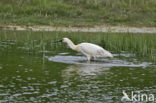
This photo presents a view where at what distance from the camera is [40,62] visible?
53.1 ft

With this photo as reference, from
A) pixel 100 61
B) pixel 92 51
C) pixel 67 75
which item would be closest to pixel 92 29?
pixel 100 61

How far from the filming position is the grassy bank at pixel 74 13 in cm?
A: 3030

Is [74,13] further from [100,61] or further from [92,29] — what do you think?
[100,61]

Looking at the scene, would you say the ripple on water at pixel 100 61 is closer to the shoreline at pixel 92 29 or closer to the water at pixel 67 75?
the water at pixel 67 75

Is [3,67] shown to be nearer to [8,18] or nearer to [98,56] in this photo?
[98,56]

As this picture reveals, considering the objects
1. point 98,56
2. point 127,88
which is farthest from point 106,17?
point 127,88

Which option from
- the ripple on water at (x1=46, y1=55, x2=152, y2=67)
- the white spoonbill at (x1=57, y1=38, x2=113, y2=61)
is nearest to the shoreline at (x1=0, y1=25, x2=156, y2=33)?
the ripple on water at (x1=46, y1=55, x2=152, y2=67)

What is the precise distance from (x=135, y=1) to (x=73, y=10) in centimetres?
639

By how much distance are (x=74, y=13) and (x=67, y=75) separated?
19.1 metres

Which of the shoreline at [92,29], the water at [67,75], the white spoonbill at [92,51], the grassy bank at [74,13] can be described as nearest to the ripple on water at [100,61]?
the water at [67,75]

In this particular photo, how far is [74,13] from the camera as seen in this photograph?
3250 centimetres

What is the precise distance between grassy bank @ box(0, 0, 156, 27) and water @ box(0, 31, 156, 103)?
996 centimetres

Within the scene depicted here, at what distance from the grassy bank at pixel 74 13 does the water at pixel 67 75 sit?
996cm

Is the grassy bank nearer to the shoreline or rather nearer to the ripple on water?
the shoreline
